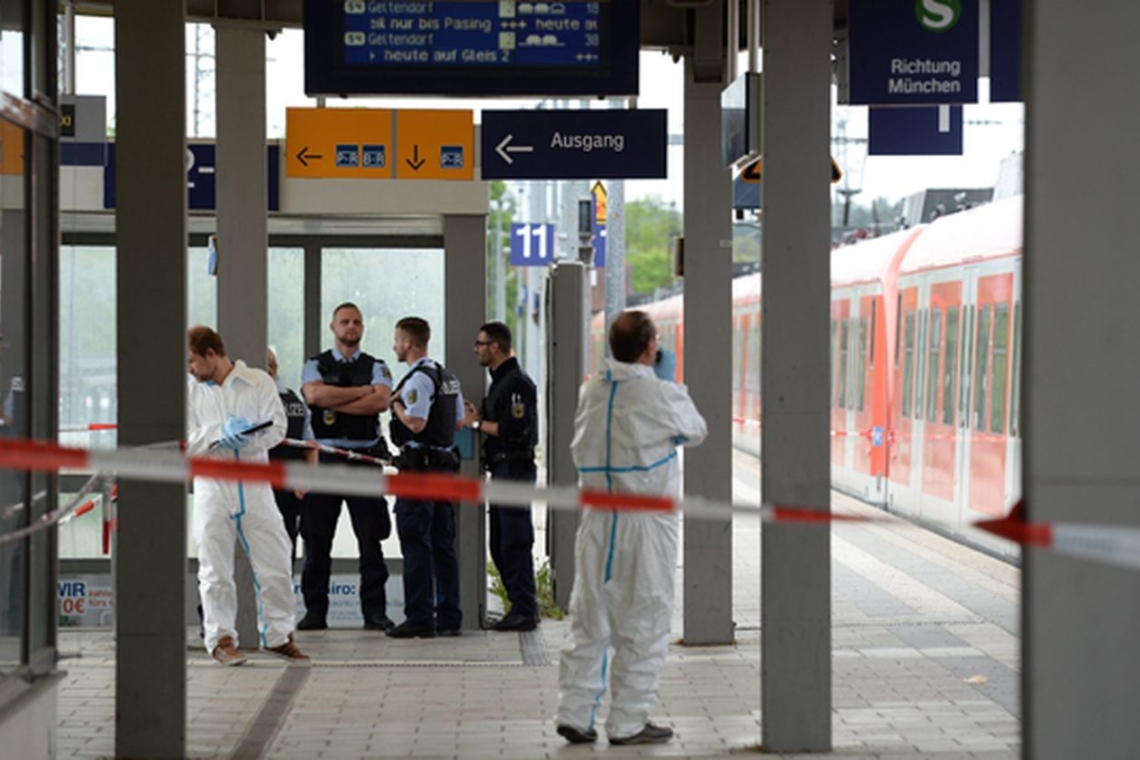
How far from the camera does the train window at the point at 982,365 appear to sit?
17.8m

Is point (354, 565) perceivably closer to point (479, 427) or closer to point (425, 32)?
point (479, 427)

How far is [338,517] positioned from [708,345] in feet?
9.38

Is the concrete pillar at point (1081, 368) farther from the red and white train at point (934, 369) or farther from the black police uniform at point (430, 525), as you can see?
the red and white train at point (934, 369)

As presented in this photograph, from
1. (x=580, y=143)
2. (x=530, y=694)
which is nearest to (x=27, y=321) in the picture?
(x=530, y=694)

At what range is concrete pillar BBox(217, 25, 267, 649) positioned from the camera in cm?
1143

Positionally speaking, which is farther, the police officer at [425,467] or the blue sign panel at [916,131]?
the blue sign panel at [916,131]

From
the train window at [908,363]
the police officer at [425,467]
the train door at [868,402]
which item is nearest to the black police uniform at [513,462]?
the police officer at [425,467]

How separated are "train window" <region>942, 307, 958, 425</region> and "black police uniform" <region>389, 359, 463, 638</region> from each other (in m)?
8.17

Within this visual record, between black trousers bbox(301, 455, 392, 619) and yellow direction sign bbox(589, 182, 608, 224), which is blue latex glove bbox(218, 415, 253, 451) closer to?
black trousers bbox(301, 455, 392, 619)

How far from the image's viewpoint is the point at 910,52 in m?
11.6

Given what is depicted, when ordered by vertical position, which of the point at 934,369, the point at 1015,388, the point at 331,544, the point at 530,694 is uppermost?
the point at 934,369

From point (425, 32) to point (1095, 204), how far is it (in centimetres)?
695

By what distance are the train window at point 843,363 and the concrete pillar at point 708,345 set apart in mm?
14487

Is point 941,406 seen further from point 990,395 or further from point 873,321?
point 873,321
